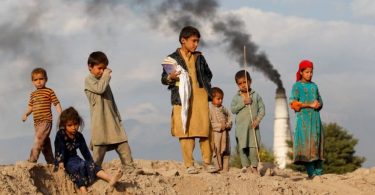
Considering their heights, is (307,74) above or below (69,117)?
above

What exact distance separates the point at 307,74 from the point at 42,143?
12.2ft

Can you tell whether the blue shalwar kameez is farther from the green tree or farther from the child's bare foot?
the green tree

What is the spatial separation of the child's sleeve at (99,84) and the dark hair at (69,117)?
1.03 metres

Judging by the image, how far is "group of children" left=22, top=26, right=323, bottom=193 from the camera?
29.4ft

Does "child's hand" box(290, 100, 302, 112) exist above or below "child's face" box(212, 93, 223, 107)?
below

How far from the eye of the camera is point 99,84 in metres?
10.1

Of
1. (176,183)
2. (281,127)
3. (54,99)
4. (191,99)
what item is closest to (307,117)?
(191,99)

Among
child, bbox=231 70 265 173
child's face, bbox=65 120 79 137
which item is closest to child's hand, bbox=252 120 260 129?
child, bbox=231 70 265 173

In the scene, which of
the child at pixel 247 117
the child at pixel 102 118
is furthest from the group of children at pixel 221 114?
the child at pixel 102 118

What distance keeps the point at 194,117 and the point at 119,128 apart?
3.44ft

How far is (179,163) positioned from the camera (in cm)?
1930

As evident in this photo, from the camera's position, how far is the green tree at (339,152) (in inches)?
1437

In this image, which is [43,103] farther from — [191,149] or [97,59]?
[191,149]

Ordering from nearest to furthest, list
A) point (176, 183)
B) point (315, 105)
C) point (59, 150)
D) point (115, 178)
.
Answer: point (115, 178)
point (59, 150)
point (176, 183)
point (315, 105)
